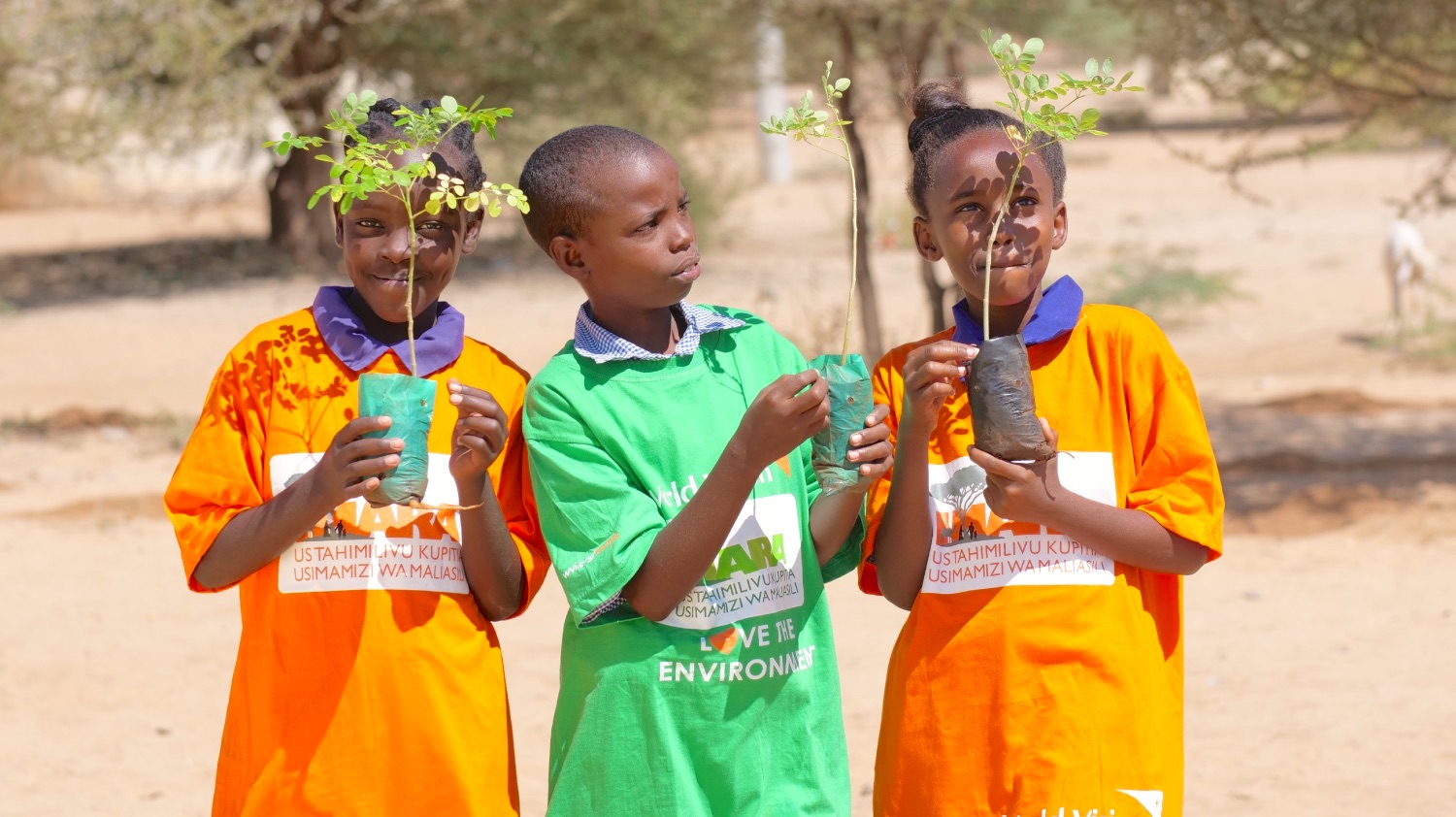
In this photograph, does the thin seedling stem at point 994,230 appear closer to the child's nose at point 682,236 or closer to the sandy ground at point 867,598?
the child's nose at point 682,236

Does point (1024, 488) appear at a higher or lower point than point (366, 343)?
lower

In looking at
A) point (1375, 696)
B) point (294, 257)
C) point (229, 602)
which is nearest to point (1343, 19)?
point (1375, 696)

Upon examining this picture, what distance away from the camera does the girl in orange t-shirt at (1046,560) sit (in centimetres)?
224

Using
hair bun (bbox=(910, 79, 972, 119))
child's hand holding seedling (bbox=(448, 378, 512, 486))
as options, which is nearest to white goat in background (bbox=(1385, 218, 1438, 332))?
hair bun (bbox=(910, 79, 972, 119))

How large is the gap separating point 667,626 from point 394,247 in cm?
68

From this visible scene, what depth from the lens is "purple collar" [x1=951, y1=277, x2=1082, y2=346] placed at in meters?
2.29


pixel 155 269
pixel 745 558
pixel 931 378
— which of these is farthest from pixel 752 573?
pixel 155 269

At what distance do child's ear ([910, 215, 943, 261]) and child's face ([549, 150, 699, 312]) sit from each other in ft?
1.18

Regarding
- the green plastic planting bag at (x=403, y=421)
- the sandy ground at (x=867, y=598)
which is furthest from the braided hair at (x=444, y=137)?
the sandy ground at (x=867, y=598)

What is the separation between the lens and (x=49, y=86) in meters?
12.0

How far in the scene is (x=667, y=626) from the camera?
7.36 ft

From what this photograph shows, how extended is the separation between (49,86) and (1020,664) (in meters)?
11.5

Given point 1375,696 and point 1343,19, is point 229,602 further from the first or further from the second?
point 1343,19

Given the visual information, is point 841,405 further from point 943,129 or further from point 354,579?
point 354,579
